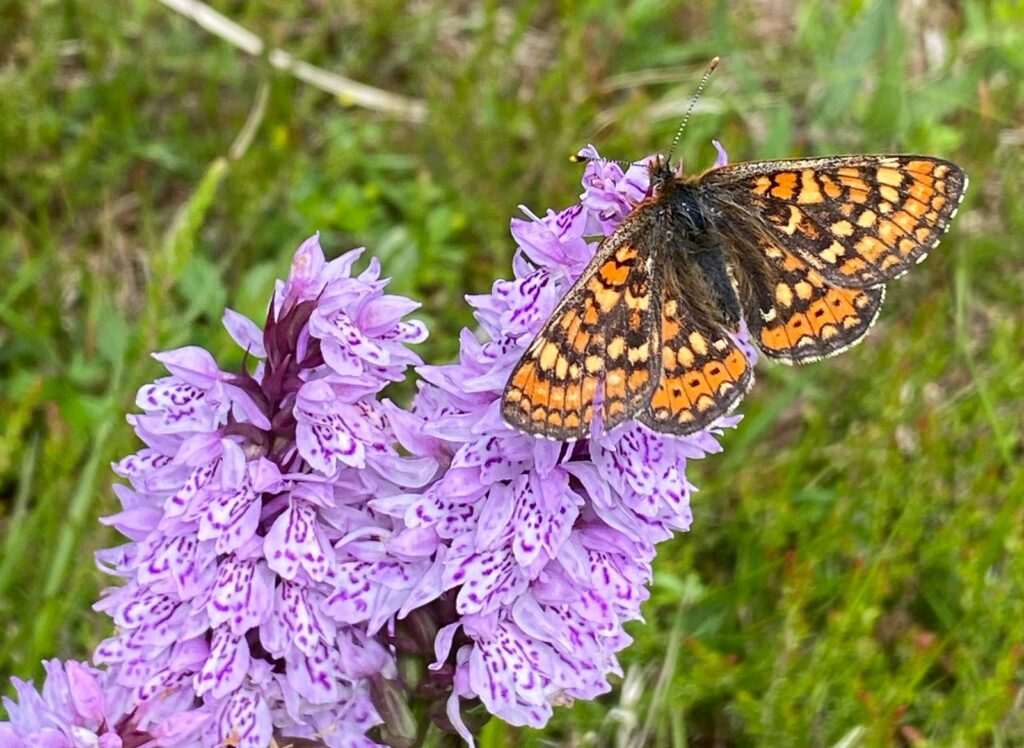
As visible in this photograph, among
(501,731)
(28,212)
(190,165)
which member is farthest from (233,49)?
(501,731)

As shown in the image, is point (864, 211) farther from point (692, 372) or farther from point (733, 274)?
point (692, 372)

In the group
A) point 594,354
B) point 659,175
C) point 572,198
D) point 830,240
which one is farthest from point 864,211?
point 572,198

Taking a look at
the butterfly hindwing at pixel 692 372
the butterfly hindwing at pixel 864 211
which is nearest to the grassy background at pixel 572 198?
the butterfly hindwing at pixel 692 372

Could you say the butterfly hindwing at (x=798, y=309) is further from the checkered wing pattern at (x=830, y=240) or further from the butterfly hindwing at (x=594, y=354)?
the butterfly hindwing at (x=594, y=354)

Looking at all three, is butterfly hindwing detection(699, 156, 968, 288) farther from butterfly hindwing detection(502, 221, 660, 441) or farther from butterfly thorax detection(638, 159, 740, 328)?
butterfly hindwing detection(502, 221, 660, 441)

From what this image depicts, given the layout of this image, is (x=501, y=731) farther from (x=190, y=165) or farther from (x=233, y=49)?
(x=233, y=49)
